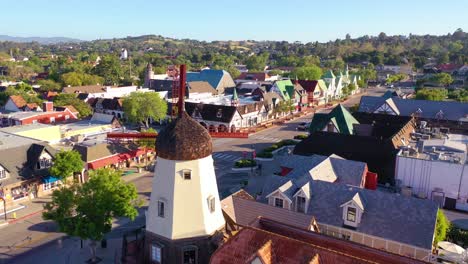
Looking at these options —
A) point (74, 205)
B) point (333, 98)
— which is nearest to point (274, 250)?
point (74, 205)

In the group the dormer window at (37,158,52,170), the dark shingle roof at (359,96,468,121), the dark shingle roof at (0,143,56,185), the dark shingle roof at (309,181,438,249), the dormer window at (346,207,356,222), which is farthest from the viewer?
the dark shingle roof at (359,96,468,121)

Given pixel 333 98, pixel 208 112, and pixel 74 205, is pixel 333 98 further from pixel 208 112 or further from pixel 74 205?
pixel 74 205

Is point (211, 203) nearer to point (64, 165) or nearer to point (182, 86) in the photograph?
point (182, 86)

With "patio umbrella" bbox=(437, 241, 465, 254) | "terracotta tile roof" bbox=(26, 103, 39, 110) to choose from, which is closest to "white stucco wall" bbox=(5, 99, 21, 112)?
"terracotta tile roof" bbox=(26, 103, 39, 110)

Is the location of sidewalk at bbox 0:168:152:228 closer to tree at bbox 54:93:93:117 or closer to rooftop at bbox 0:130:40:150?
rooftop at bbox 0:130:40:150

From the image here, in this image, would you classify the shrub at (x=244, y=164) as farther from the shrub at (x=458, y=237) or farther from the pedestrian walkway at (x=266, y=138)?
the shrub at (x=458, y=237)

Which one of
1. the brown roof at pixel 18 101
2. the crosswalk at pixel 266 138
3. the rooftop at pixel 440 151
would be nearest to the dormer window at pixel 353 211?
the rooftop at pixel 440 151

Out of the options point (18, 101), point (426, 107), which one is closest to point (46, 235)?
point (18, 101)
